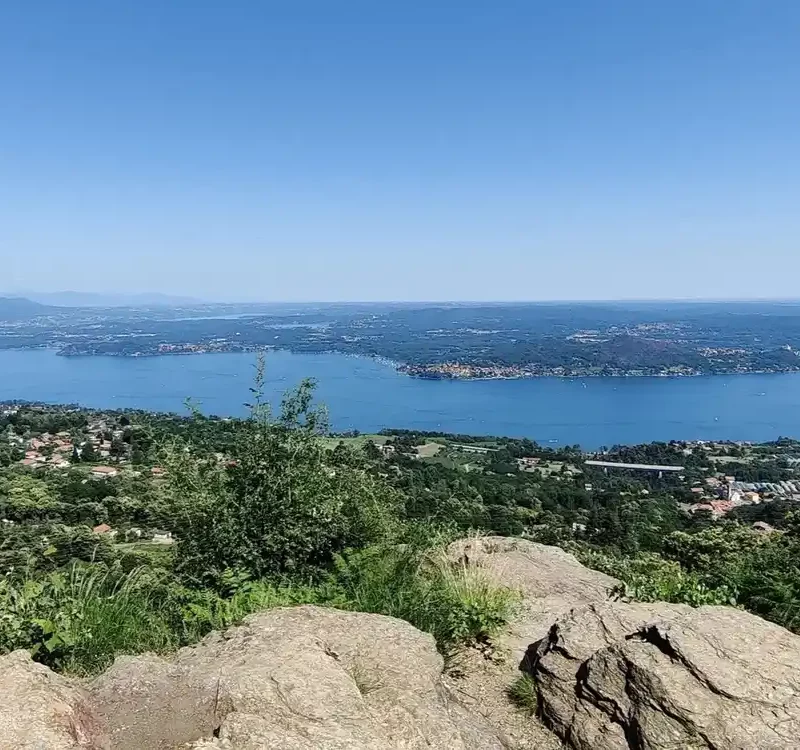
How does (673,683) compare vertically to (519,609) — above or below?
above

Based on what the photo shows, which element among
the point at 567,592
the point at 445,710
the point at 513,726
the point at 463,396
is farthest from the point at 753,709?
the point at 463,396

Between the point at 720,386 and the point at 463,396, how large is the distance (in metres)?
48.2

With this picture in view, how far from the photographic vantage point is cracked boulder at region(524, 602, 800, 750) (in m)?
2.70

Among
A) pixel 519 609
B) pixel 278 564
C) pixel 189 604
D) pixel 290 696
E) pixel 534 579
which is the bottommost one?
pixel 534 579

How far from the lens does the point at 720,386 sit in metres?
107

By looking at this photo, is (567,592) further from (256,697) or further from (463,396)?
(463,396)

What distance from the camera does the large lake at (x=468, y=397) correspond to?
7425cm

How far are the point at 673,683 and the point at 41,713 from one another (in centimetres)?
280

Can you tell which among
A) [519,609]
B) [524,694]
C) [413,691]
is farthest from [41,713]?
[519,609]

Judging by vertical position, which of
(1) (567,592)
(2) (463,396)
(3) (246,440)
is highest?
(3) (246,440)

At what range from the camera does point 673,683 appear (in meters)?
2.88

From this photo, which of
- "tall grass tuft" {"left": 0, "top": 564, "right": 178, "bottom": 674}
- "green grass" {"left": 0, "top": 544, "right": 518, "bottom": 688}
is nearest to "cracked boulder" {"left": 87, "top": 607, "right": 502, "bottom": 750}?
"green grass" {"left": 0, "top": 544, "right": 518, "bottom": 688}

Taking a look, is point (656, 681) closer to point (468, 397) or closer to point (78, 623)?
point (78, 623)

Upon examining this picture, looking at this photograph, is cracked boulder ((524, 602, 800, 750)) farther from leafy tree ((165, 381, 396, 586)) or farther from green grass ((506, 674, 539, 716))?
leafy tree ((165, 381, 396, 586))
